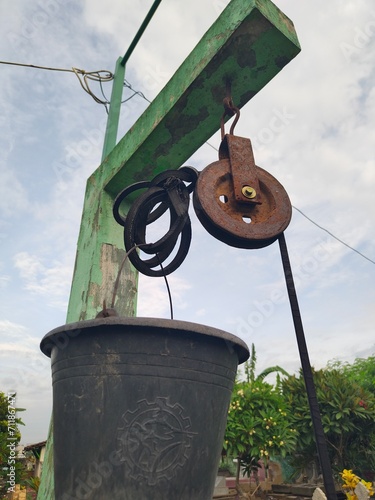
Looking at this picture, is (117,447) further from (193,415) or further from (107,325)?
(107,325)

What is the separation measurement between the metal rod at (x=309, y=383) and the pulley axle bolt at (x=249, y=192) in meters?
0.21

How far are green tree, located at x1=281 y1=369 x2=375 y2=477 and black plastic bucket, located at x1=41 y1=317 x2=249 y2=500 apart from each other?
347 inches

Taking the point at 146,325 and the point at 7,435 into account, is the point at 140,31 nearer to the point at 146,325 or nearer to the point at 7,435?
the point at 146,325

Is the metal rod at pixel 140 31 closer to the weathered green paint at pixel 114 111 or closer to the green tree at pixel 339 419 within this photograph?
the weathered green paint at pixel 114 111

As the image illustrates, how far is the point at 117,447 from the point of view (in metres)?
1.26

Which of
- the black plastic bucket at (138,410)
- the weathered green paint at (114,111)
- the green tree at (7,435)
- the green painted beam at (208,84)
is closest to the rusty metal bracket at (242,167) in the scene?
the green painted beam at (208,84)

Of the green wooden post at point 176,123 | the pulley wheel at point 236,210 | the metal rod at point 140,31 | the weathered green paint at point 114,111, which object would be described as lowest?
the pulley wheel at point 236,210

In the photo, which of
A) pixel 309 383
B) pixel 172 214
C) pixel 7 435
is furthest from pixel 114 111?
pixel 7 435

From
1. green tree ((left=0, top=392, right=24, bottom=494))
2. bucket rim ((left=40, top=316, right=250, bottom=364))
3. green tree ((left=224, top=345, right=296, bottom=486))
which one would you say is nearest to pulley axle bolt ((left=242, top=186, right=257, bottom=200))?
bucket rim ((left=40, top=316, right=250, bottom=364))

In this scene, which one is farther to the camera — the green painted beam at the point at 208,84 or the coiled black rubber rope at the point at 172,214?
the green painted beam at the point at 208,84

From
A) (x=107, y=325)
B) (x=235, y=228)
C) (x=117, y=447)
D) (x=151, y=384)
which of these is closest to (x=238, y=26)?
(x=235, y=228)

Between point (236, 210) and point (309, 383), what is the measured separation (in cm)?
74

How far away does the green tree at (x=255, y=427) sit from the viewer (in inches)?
301

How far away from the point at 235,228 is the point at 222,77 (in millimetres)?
1032
